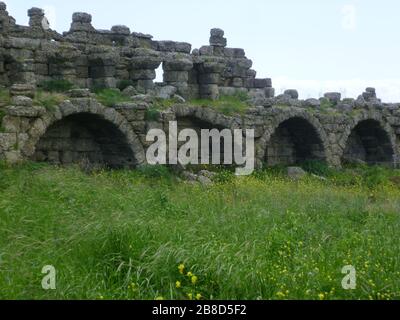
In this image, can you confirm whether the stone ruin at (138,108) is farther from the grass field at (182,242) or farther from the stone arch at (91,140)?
the grass field at (182,242)

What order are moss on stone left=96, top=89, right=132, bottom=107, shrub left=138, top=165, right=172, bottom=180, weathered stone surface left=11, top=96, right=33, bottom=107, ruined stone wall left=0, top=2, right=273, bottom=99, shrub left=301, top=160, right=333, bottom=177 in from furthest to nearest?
shrub left=301, top=160, right=333, bottom=177 → ruined stone wall left=0, top=2, right=273, bottom=99 → moss on stone left=96, top=89, right=132, bottom=107 → shrub left=138, top=165, right=172, bottom=180 → weathered stone surface left=11, top=96, right=33, bottom=107

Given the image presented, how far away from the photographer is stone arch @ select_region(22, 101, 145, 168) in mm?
14047

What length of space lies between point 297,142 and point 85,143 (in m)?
7.60

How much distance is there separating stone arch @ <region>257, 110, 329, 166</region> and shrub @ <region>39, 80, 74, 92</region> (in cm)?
635

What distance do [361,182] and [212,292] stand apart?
1161 cm

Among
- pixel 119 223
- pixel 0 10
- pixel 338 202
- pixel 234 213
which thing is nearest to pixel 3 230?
pixel 119 223

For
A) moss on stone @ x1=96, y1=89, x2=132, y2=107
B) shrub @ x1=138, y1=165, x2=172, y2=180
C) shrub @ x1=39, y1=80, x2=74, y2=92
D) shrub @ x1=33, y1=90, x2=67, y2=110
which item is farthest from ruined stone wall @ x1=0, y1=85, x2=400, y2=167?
shrub @ x1=39, y1=80, x2=74, y2=92

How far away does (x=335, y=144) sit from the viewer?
64.2 ft

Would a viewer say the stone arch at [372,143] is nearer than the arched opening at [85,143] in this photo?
No

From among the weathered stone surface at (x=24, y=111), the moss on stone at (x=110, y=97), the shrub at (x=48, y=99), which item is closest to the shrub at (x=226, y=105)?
the moss on stone at (x=110, y=97)

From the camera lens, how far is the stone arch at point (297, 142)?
19.0m

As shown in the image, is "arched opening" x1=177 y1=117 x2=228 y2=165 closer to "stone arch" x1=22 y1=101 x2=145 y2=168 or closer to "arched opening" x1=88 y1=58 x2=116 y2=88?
"stone arch" x1=22 y1=101 x2=145 y2=168

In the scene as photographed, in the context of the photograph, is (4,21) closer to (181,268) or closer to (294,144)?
(294,144)

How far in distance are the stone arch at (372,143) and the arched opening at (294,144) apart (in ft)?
7.89
